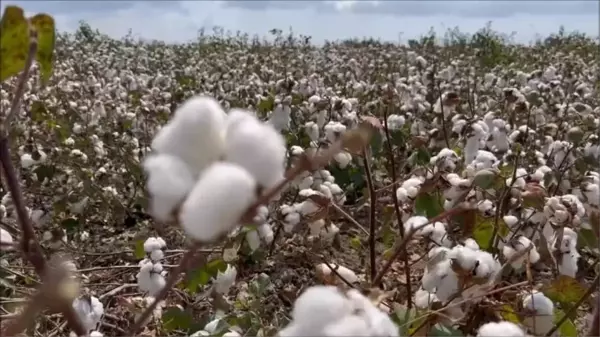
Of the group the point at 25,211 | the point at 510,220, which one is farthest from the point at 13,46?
the point at 510,220

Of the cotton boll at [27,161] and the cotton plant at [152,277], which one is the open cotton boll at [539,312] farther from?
the cotton boll at [27,161]

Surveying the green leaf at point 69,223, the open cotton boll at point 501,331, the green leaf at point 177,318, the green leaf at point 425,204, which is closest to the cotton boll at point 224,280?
the green leaf at point 177,318

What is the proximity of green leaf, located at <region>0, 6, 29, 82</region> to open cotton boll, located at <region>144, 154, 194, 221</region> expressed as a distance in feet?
1.01

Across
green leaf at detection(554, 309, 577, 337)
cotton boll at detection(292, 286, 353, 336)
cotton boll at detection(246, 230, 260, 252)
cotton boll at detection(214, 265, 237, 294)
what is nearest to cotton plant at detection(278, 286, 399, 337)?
cotton boll at detection(292, 286, 353, 336)

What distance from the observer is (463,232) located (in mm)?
1812

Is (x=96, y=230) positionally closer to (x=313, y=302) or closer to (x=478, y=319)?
(x=478, y=319)

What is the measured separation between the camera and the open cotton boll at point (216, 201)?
23.9 inches

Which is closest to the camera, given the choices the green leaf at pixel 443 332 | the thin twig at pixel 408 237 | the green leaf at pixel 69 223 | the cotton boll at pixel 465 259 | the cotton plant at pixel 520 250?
the thin twig at pixel 408 237

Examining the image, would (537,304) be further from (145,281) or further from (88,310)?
(145,281)

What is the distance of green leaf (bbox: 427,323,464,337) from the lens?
1.34 metres

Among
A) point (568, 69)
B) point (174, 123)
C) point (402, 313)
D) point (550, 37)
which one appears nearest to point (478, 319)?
point (402, 313)

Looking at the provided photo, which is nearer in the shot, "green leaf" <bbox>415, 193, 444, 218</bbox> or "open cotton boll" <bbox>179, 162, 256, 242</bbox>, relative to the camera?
"open cotton boll" <bbox>179, 162, 256, 242</bbox>

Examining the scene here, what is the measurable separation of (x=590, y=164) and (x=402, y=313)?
1.44 metres

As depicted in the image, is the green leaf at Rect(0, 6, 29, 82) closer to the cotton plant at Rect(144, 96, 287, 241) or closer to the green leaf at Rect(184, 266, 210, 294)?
the cotton plant at Rect(144, 96, 287, 241)
